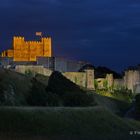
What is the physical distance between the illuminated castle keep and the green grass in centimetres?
9394

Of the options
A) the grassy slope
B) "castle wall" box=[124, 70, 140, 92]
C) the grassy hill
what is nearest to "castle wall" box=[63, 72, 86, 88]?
"castle wall" box=[124, 70, 140, 92]

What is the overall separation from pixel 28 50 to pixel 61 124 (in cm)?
10602

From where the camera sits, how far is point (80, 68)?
529ft

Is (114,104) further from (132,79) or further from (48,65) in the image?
(48,65)

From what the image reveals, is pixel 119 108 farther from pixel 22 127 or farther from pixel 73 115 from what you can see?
pixel 22 127

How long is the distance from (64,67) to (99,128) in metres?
86.1

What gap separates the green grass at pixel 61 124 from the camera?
57.0 metres

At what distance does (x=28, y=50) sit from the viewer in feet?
552

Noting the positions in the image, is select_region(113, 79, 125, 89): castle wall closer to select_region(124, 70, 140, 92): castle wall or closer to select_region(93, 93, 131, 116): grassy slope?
select_region(124, 70, 140, 92): castle wall

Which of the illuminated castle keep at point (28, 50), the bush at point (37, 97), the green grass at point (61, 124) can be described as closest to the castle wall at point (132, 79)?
the illuminated castle keep at point (28, 50)

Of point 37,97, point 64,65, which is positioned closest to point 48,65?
point 64,65

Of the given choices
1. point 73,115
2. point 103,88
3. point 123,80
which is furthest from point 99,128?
point 123,80

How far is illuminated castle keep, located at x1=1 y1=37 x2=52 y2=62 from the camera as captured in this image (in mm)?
167250

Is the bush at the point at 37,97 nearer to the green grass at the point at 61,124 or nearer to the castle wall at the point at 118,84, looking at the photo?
the green grass at the point at 61,124
